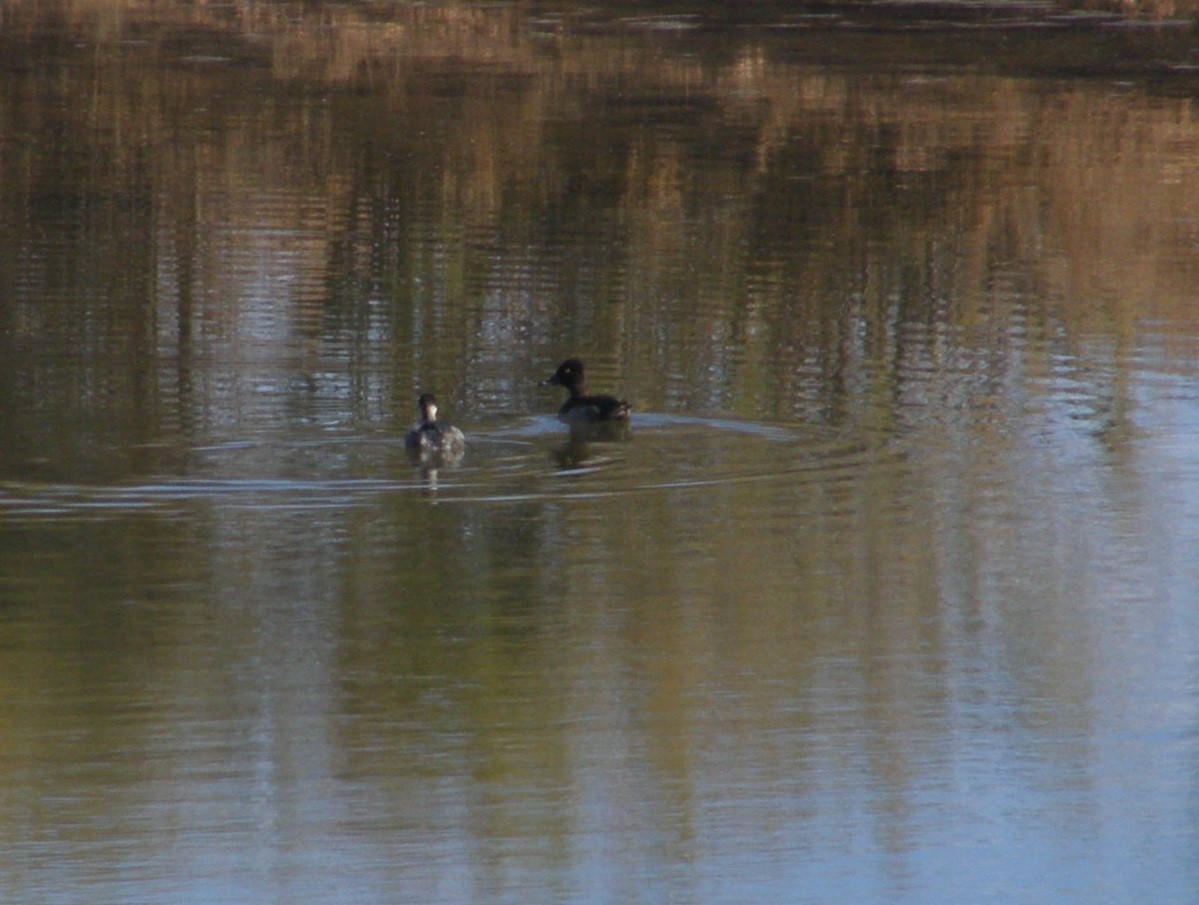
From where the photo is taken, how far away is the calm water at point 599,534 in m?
7.41

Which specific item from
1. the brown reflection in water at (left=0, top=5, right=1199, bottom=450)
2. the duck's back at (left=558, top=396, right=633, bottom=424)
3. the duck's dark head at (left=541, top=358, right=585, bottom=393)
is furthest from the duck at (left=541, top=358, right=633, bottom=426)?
the brown reflection in water at (left=0, top=5, right=1199, bottom=450)

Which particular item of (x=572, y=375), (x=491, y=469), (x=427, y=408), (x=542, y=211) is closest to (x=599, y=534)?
(x=491, y=469)

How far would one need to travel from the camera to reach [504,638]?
366 inches

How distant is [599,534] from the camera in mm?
10812

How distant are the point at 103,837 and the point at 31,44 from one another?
26126mm

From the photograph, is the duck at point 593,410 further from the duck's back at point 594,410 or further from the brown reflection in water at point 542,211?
the brown reflection in water at point 542,211

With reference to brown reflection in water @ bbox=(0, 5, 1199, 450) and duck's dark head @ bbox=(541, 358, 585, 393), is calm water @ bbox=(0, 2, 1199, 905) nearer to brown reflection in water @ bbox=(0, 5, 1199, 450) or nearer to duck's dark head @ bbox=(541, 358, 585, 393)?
brown reflection in water @ bbox=(0, 5, 1199, 450)

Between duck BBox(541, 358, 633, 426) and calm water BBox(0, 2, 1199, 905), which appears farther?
duck BBox(541, 358, 633, 426)

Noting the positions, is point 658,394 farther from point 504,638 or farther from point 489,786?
point 489,786

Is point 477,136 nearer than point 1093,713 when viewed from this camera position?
No

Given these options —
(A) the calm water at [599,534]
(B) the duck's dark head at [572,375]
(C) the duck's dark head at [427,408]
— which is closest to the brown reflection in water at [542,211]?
(A) the calm water at [599,534]

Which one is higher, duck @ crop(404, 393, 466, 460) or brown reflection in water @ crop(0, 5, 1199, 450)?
brown reflection in water @ crop(0, 5, 1199, 450)

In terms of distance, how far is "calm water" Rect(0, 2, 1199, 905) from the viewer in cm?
741

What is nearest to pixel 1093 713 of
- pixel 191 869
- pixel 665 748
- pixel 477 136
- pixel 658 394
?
pixel 665 748
